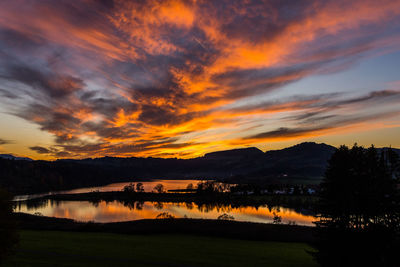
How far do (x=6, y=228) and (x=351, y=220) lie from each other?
3367cm

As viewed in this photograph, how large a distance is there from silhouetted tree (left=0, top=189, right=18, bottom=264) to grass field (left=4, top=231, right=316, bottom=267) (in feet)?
15.0

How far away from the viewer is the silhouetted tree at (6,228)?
22.3 m

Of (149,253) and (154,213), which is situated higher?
(149,253)

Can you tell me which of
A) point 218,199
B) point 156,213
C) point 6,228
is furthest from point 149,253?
point 218,199

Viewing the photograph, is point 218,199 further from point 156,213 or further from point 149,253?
point 149,253

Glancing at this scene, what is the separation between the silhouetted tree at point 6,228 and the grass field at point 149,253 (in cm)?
457

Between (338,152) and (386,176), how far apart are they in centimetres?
2460

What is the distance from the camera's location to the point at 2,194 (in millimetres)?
23531

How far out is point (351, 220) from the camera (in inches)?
1184

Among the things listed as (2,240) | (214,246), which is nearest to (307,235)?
(214,246)

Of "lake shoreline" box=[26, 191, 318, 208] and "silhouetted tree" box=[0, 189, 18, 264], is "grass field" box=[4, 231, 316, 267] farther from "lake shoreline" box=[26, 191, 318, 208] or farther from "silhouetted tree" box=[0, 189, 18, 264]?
"lake shoreline" box=[26, 191, 318, 208]

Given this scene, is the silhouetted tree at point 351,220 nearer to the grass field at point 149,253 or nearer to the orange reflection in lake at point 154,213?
the grass field at point 149,253

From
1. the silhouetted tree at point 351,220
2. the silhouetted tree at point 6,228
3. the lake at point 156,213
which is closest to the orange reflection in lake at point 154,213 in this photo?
the lake at point 156,213

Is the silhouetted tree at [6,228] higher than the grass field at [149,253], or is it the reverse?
the silhouetted tree at [6,228]
